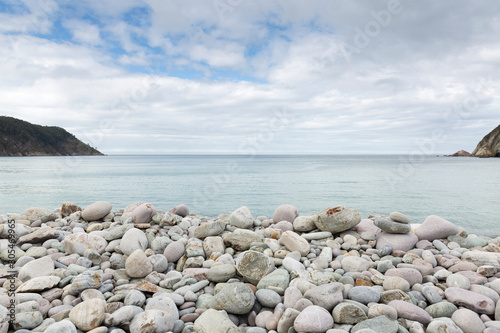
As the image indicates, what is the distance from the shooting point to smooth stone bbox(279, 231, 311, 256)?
18.6 feet

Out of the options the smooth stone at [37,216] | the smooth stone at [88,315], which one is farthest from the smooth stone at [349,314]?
the smooth stone at [37,216]

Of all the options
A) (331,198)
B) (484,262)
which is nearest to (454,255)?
(484,262)

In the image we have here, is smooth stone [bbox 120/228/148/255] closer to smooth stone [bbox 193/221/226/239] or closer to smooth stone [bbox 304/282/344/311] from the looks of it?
smooth stone [bbox 193/221/226/239]

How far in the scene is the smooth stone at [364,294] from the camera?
4.02 m

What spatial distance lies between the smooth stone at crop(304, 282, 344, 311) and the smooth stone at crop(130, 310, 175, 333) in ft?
5.86

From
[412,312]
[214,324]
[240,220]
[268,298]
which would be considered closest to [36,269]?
[214,324]

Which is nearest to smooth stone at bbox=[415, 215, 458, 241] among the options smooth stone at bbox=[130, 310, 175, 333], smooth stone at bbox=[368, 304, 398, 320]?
smooth stone at bbox=[368, 304, 398, 320]

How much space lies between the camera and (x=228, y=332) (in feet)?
11.3

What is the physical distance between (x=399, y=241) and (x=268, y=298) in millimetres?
3346

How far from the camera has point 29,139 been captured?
4139 inches

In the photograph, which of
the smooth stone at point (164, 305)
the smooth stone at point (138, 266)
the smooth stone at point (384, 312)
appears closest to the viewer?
the smooth stone at point (384, 312)

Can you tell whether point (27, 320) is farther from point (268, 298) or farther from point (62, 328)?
point (268, 298)

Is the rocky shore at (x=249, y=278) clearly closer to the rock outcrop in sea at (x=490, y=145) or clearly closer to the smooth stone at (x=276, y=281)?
the smooth stone at (x=276, y=281)

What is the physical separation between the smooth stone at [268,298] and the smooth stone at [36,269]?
342 centimetres
